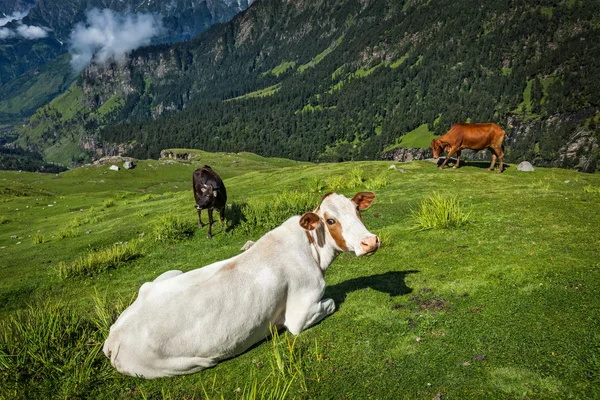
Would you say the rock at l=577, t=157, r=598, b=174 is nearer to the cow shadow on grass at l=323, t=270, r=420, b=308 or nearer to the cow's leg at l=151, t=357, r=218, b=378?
the cow shadow on grass at l=323, t=270, r=420, b=308

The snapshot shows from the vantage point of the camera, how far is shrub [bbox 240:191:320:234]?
13.5 m

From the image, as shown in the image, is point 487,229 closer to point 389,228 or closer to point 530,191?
point 389,228

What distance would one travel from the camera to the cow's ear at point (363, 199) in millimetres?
5957

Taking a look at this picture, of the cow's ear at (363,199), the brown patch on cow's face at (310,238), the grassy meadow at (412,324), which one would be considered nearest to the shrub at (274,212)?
the grassy meadow at (412,324)

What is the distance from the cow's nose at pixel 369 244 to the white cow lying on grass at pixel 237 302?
15 millimetres

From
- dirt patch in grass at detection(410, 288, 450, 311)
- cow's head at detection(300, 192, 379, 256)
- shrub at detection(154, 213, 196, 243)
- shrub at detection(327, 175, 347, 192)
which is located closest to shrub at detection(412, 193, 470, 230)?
dirt patch in grass at detection(410, 288, 450, 311)

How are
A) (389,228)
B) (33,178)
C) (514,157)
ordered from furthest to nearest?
(514,157) → (33,178) → (389,228)

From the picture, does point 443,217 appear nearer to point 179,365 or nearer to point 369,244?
point 369,244

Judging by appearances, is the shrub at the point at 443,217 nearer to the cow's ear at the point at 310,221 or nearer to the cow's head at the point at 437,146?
the cow's ear at the point at 310,221

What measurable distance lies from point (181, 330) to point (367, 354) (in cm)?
269

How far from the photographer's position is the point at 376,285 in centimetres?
664

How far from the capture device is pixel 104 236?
17.2 m

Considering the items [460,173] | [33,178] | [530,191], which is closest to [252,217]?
[530,191]

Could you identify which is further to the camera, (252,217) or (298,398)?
(252,217)
